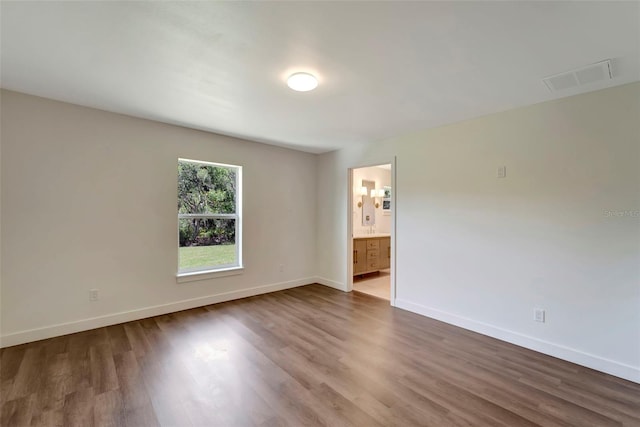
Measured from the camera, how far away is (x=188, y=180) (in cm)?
389

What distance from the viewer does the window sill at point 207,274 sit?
3723 mm

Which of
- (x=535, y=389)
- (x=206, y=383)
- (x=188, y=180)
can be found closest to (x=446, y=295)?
(x=535, y=389)

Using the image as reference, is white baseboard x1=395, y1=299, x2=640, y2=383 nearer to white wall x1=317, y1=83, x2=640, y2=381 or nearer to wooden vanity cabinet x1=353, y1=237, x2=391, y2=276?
white wall x1=317, y1=83, x2=640, y2=381

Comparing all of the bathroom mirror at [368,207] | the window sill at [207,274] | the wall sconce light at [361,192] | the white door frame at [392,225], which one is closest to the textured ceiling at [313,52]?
the white door frame at [392,225]

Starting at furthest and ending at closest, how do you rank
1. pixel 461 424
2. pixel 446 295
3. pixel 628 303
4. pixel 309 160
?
pixel 309 160 < pixel 446 295 < pixel 628 303 < pixel 461 424

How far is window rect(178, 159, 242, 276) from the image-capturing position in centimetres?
384

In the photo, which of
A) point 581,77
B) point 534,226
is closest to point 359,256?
point 534,226

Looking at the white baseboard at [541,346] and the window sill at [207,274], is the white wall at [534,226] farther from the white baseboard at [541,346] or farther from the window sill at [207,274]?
the window sill at [207,274]

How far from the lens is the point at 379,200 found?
271 inches

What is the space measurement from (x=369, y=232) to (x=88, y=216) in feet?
16.9

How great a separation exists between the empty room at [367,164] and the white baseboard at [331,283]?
25.9 inches

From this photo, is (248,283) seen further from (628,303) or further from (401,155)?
(628,303)

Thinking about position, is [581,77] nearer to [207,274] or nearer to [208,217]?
[208,217]

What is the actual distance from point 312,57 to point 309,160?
10.6 ft
